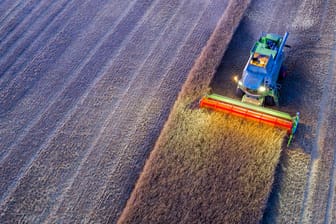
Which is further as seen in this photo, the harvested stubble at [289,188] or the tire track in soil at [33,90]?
the tire track in soil at [33,90]

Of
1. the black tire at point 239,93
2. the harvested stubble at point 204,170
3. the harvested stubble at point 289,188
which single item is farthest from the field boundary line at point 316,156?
the black tire at point 239,93

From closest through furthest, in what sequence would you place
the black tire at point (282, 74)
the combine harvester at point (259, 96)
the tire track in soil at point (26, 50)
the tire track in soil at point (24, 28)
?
the combine harvester at point (259, 96)
the black tire at point (282, 74)
the tire track in soil at point (26, 50)
the tire track in soil at point (24, 28)

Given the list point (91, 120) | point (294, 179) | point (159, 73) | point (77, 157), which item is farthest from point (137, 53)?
point (294, 179)

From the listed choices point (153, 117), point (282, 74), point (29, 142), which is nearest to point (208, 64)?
point (282, 74)

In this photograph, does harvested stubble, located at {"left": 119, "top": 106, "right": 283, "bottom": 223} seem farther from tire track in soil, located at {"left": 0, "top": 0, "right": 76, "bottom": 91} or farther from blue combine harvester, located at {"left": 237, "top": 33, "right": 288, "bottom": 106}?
tire track in soil, located at {"left": 0, "top": 0, "right": 76, "bottom": 91}

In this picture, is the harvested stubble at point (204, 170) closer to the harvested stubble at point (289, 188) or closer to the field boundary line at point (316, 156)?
the harvested stubble at point (289, 188)

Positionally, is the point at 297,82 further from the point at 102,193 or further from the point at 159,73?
the point at 102,193
